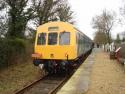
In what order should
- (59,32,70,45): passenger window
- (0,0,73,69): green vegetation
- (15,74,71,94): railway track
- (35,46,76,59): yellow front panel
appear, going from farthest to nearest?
(0,0,73,69): green vegetation
(59,32,70,45): passenger window
(35,46,76,59): yellow front panel
(15,74,71,94): railway track

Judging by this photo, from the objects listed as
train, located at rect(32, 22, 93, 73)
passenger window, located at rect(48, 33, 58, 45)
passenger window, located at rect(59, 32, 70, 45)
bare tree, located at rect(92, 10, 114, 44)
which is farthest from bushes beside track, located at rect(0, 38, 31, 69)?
bare tree, located at rect(92, 10, 114, 44)

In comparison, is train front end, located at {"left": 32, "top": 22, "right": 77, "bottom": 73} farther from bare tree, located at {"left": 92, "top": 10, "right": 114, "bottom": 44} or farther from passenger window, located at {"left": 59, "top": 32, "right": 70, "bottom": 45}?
bare tree, located at {"left": 92, "top": 10, "right": 114, "bottom": 44}

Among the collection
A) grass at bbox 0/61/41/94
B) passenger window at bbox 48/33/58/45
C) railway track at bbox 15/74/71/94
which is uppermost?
passenger window at bbox 48/33/58/45

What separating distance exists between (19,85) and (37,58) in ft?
11.4

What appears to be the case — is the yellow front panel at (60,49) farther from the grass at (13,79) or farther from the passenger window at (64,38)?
the grass at (13,79)

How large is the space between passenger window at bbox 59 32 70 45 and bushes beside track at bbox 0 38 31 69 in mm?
3674

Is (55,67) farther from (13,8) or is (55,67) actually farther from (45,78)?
(13,8)

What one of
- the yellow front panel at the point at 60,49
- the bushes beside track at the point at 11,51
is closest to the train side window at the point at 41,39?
the yellow front panel at the point at 60,49

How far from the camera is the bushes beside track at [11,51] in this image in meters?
19.8

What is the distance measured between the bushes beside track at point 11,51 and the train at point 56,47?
229 centimetres

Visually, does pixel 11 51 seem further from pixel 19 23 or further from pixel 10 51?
pixel 19 23

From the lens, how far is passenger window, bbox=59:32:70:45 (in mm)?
18328

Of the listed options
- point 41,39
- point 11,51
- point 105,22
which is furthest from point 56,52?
point 105,22

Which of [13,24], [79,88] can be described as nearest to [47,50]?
[79,88]
